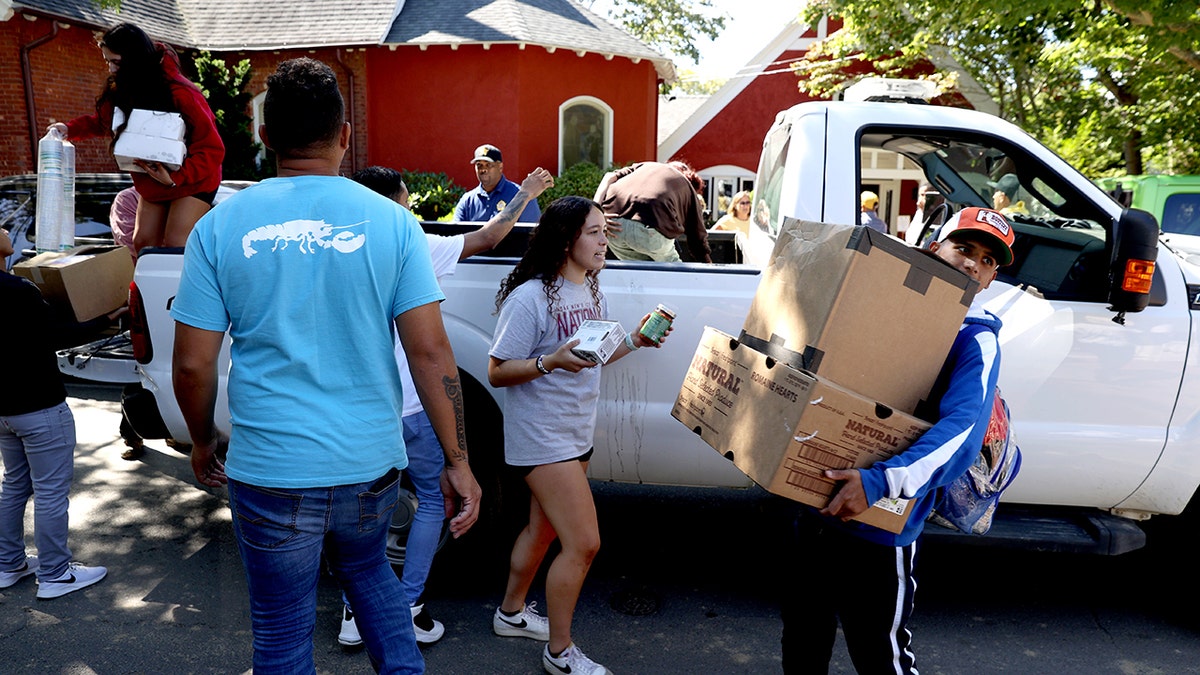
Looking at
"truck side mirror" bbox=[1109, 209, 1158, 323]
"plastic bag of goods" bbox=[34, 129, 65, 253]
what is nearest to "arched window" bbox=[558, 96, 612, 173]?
"plastic bag of goods" bbox=[34, 129, 65, 253]

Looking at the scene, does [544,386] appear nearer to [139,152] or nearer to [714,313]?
[714,313]

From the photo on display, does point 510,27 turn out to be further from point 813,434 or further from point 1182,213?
point 813,434

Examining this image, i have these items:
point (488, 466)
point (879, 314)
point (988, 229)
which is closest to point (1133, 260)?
point (988, 229)

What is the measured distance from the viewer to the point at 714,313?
3.59 metres

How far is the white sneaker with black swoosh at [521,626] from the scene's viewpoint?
11.7ft

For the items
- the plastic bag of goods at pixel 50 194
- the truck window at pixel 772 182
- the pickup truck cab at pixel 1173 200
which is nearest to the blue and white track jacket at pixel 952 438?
the truck window at pixel 772 182

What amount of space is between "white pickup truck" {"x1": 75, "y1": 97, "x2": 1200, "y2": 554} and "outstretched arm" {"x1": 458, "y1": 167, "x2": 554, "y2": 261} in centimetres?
19

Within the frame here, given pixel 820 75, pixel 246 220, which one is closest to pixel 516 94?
pixel 820 75

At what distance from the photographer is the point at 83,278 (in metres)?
4.38

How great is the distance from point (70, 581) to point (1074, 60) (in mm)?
13929

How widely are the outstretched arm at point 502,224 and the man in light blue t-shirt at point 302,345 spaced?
1.29 meters

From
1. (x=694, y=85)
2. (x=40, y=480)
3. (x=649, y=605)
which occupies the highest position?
(x=694, y=85)

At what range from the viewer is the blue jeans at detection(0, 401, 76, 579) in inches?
147

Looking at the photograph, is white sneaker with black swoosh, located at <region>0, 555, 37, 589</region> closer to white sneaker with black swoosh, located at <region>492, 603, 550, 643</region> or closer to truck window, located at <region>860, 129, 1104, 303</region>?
white sneaker with black swoosh, located at <region>492, 603, 550, 643</region>
